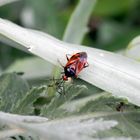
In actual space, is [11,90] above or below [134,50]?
below

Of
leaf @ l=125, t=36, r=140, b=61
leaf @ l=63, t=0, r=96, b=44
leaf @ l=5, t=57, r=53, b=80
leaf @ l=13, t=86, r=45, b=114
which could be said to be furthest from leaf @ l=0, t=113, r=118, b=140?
leaf @ l=5, t=57, r=53, b=80

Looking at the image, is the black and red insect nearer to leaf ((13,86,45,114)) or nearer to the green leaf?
leaf ((13,86,45,114))

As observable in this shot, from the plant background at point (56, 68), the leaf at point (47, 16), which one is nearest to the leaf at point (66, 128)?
the plant background at point (56, 68)

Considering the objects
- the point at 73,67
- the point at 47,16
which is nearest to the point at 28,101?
the point at 73,67

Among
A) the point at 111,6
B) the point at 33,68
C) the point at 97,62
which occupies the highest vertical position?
the point at 97,62

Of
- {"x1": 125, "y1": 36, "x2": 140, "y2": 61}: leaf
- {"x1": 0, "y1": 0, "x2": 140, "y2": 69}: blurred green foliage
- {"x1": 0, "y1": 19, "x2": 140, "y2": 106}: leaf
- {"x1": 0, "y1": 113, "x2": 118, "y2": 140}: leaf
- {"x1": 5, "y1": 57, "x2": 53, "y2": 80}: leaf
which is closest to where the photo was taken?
{"x1": 0, "y1": 113, "x2": 118, "y2": 140}: leaf

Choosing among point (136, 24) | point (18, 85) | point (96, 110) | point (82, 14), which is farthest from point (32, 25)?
point (96, 110)

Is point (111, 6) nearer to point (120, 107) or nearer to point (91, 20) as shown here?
point (91, 20)
